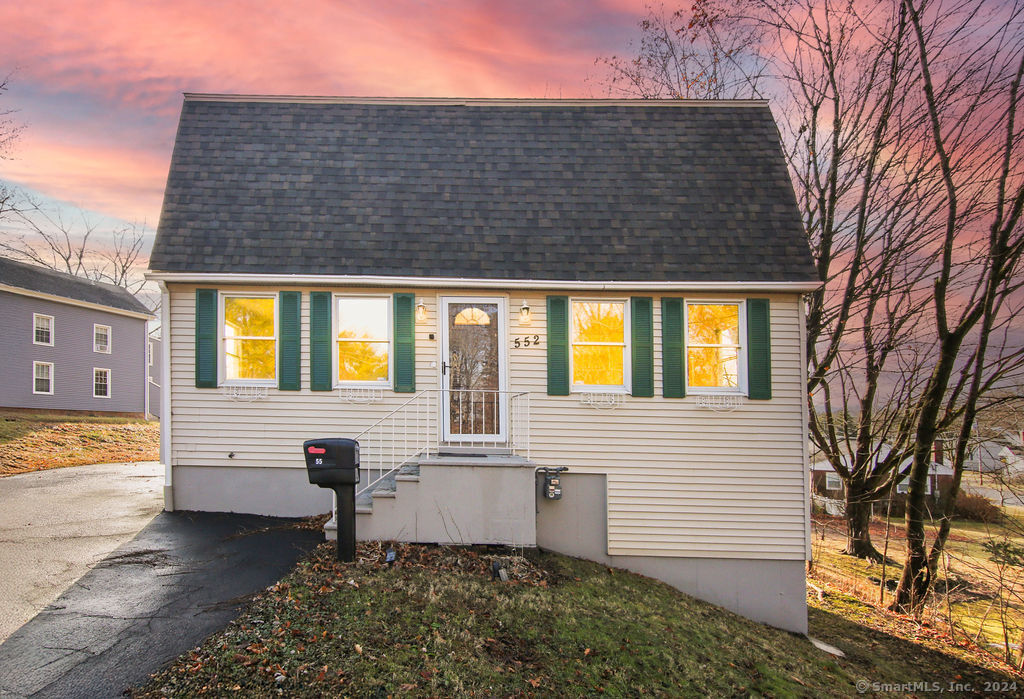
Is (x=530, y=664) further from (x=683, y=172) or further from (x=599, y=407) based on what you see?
(x=683, y=172)

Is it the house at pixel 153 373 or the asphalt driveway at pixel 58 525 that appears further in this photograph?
the house at pixel 153 373

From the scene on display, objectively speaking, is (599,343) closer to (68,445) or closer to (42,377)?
(68,445)

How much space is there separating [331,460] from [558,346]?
374 cm

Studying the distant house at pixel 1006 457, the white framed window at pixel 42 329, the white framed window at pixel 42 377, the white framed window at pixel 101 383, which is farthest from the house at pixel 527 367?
the white framed window at pixel 101 383

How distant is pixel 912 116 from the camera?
11.3 m

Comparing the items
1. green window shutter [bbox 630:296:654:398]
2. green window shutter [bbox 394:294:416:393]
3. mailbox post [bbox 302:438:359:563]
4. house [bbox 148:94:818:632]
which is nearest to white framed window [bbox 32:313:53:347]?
house [bbox 148:94:818:632]

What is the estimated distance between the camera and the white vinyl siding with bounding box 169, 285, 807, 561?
814cm

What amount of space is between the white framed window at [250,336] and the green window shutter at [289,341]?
0.17 meters

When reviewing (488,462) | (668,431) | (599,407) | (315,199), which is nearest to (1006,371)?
(668,431)

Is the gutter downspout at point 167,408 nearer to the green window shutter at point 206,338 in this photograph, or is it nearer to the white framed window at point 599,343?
the green window shutter at point 206,338

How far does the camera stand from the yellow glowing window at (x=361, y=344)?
835 cm

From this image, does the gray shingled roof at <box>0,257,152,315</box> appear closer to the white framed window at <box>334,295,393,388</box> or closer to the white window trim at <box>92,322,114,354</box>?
the white window trim at <box>92,322,114,354</box>

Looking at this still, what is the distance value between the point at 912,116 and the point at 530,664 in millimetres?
12791

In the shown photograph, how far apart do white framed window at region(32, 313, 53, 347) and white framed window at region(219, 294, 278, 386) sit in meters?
17.6
